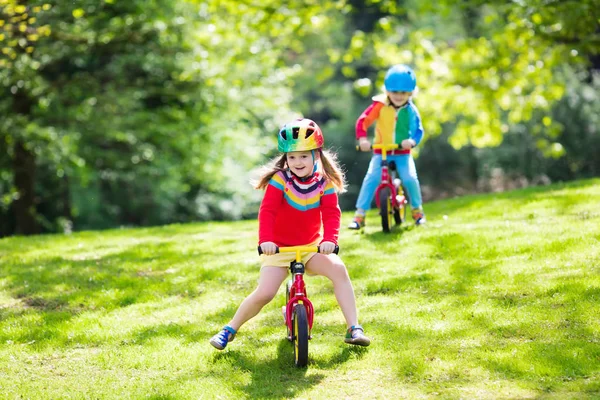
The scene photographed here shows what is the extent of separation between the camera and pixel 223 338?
6105mm

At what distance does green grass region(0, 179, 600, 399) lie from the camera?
552 centimetres

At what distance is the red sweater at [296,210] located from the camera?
5.96 m

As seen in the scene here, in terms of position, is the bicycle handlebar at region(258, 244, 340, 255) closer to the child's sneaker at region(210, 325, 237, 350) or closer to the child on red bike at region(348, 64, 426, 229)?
the child's sneaker at region(210, 325, 237, 350)

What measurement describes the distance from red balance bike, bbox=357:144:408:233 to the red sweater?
3.60 meters

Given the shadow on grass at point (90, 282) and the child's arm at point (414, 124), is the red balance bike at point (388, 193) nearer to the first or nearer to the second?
the child's arm at point (414, 124)

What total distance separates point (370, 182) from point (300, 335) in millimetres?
4501

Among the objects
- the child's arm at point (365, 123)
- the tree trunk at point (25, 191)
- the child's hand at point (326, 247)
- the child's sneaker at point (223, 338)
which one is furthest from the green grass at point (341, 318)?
the tree trunk at point (25, 191)

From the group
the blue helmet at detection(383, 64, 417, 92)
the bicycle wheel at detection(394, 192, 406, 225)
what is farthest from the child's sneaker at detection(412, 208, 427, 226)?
the blue helmet at detection(383, 64, 417, 92)

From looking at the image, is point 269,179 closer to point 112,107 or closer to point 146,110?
point 112,107

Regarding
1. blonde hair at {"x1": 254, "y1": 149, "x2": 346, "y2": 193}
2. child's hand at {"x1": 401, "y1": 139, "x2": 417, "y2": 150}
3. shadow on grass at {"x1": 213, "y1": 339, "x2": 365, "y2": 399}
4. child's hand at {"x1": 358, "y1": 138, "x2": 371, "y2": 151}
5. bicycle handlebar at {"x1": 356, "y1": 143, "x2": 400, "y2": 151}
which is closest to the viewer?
shadow on grass at {"x1": 213, "y1": 339, "x2": 365, "y2": 399}

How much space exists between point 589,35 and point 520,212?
517cm

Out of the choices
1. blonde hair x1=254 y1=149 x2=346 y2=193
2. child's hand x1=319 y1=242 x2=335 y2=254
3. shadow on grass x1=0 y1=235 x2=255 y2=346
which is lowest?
shadow on grass x1=0 y1=235 x2=255 y2=346

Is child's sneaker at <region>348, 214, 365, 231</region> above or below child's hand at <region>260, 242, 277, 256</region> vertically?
Result: below

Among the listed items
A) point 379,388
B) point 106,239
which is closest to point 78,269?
point 106,239
